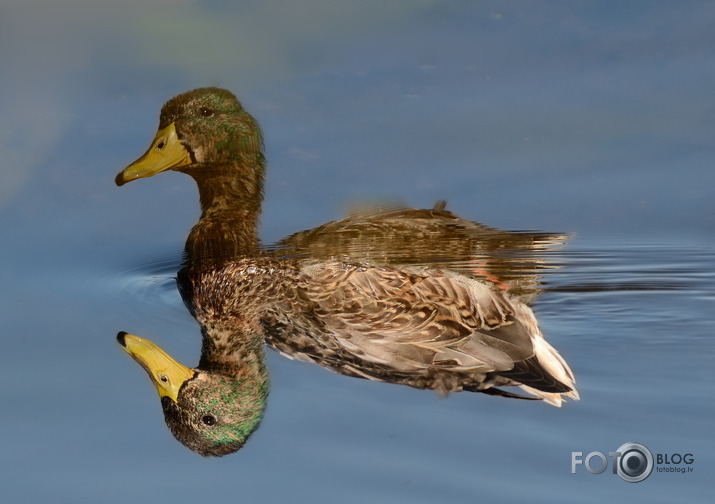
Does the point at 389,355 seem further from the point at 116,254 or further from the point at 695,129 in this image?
the point at 695,129

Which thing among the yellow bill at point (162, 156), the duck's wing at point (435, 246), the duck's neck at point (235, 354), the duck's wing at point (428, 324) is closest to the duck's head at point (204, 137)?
the yellow bill at point (162, 156)

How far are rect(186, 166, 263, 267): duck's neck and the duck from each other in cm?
19

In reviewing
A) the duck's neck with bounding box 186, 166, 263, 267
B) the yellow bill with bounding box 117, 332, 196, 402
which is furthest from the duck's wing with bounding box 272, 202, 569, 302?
the yellow bill with bounding box 117, 332, 196, 402

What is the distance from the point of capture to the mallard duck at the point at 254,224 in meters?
5.75

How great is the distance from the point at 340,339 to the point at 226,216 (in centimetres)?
136

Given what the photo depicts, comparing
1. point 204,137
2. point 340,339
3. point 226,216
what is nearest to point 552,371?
point 340,339

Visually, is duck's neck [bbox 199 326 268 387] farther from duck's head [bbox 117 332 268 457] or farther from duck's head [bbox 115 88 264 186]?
duck's head [bbox 115 88 264 186]

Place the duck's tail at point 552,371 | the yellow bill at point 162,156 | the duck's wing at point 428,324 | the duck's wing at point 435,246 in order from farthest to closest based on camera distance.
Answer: the yellow bill at point 162,156 < the duck's wing at point 435,246 < the duck's wing at point 428,324 < the duck's tail at point 552,371

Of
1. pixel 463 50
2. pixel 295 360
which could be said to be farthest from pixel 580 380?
pixel 463 50

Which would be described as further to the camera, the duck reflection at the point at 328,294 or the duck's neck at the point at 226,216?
the duck's neck at the point at 226,216

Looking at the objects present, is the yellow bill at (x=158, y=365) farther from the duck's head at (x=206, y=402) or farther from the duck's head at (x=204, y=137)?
the duck's head at (x=204, y=137)

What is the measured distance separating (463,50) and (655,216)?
1.86 metres

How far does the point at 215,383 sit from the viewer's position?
511cm

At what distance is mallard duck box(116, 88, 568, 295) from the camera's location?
5.75 metres
